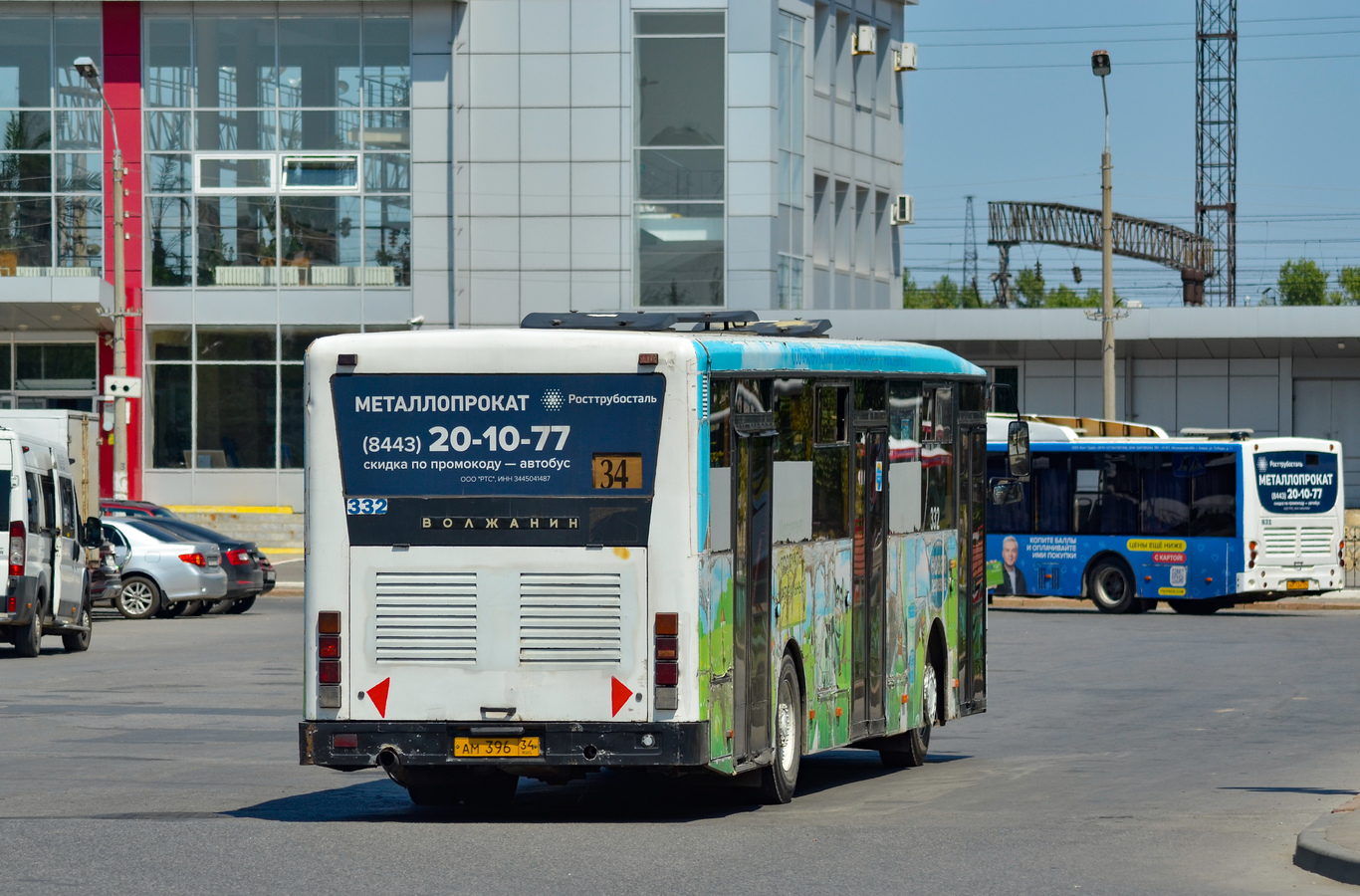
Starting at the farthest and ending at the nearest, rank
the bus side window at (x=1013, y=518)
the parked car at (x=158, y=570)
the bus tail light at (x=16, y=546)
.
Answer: the bus side window at (x=1013, y=518), the parked car at (x=158, y=570), the bus tail light at (x=16, y=546)

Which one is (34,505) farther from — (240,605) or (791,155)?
(791,155)

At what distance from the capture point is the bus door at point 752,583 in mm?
11461

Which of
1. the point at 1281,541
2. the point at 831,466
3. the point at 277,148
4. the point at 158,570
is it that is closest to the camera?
the point at 831,466

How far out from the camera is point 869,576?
1342cm

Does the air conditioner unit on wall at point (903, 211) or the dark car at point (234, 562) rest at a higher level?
the air conditioner unit on wall at point (903, 211)

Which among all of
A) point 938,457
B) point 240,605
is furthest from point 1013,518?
point 938,457

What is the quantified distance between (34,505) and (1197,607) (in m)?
20.7

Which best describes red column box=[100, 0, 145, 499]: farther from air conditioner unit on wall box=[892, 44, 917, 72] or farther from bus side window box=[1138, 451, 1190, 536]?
bus side window box=[1138, 451, 1190, 536]

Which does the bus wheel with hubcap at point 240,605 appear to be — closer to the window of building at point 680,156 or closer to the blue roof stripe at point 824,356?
the window of building at point 680,156

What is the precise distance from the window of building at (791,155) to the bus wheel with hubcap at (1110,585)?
17.6 metres

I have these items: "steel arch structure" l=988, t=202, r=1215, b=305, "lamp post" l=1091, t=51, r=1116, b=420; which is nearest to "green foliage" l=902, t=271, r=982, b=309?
"steel arch structure" l=988, t=202, r=1215, b=305

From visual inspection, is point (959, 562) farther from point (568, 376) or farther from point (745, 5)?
point (745, 5)

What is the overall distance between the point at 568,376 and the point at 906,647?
154 inches

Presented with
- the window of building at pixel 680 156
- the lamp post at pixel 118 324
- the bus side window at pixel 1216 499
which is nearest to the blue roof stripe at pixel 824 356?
the bus side window at pixel 1216 499
